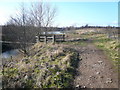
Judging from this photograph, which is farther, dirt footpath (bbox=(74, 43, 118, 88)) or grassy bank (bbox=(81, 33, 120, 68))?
grassy bank (bbox=(81, 33, 120, 68))

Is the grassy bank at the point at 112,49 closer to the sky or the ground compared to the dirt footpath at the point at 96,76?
closer to the sky

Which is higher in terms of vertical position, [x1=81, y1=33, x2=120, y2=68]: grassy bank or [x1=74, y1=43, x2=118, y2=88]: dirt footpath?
[x1=81, y1=33, x2=120, y2=68]: grassy bank

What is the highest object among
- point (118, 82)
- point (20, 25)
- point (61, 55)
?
point (20, 25)

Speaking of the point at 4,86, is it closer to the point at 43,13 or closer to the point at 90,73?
the point at 90,73

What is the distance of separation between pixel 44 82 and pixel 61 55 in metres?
3.41

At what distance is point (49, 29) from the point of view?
21.3m

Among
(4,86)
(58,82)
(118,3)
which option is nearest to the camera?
(58,82)

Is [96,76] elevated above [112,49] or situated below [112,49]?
below

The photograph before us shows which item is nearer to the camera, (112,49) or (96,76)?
(96,76)

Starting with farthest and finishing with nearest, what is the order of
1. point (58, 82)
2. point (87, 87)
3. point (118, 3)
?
point (118, 3) → point (58, 82) → point (87, 87)

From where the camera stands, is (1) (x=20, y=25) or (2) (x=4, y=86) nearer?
(2) (x=4, y=86)

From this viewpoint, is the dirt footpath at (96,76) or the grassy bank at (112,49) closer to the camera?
the dirt footpath at (96,76)

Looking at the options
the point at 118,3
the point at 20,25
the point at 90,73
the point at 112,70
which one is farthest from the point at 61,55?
the point at 20,25

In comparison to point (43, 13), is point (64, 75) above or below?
below
